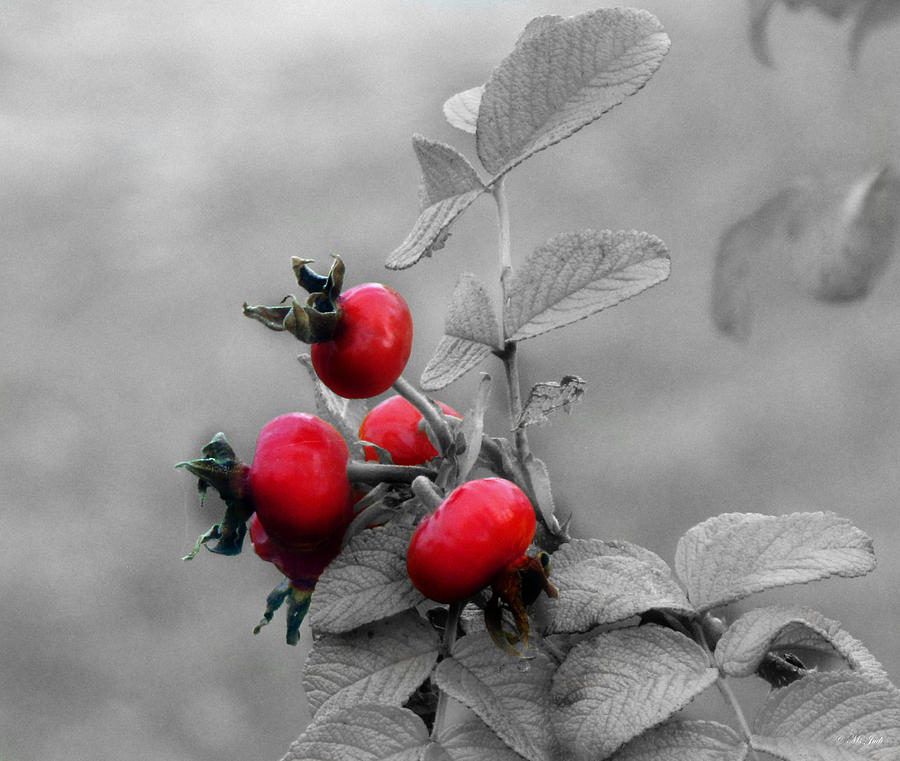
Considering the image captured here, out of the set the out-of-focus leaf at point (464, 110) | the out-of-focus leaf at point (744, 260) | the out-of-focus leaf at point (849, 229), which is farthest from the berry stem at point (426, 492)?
the out-of-focus leaf at point (849, 229)

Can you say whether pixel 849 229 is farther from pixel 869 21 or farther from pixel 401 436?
pixel 401 436

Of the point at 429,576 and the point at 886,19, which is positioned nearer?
the point at 429,576

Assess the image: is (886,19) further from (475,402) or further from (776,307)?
(475,402)

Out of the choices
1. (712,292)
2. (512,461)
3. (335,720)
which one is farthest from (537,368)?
(335,720)

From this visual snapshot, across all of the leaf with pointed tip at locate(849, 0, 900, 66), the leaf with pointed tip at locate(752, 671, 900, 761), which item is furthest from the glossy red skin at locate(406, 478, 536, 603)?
the leaf with pointed tip at locate(849, 0, 900, 66)

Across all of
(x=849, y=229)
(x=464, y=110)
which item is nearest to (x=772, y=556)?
(x=464, y=110)

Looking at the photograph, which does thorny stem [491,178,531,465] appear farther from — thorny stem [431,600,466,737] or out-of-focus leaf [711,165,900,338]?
out-of-focus leaf [711,165,900,338]

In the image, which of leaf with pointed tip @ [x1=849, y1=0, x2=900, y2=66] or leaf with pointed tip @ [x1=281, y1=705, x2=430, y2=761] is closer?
leaf with pointed tip @ [x1=281, y1=705, x2=430, y2=761]
